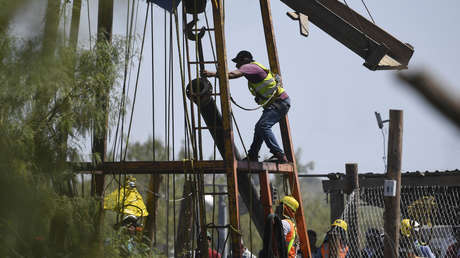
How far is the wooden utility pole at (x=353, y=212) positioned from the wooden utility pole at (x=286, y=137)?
0.92 m

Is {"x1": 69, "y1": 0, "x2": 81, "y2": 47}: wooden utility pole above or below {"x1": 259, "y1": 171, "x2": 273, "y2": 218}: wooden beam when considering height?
above

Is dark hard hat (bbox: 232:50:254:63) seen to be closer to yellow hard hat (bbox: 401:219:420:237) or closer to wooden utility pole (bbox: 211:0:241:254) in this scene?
wooden utility pole (bbox: 211:0:241:254)

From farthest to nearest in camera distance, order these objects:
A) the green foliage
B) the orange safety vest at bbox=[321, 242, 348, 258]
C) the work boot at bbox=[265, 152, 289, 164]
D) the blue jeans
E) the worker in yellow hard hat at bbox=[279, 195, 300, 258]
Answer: the orange safety vest at bbox=[321, 242, 348, 258]
the work boot at bbox=[265, 152, 289, 164]
the blue jeans
the worker in yellow hard hat at bbox=[279, 195, 300, 258]
the green foliage

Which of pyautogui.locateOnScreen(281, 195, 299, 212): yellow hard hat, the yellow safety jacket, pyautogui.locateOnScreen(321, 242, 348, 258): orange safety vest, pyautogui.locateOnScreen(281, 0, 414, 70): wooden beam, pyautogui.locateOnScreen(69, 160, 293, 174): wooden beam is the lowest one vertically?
pyautogui.locateOnScreen(321, 242, 348, 258): orange safety vest

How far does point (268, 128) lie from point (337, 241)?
7.30ft

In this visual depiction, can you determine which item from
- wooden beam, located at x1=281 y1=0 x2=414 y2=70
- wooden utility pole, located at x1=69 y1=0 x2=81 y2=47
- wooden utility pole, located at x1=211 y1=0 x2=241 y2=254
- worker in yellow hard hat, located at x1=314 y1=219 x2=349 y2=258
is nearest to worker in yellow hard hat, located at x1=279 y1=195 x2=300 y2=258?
wooden utility pole, located at x1=211 y1=0 x2=241 y2=254

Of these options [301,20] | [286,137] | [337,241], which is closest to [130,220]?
[286,137]

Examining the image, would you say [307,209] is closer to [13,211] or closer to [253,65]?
[253,65]

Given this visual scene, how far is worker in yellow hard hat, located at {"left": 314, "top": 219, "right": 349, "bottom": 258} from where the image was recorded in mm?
8930

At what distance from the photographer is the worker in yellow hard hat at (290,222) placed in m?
7.55

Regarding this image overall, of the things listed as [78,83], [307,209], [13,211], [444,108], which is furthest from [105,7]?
[307,209]

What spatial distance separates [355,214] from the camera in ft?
30.7

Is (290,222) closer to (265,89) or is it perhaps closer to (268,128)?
(268,128)

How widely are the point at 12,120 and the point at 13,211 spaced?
0.89 meters
